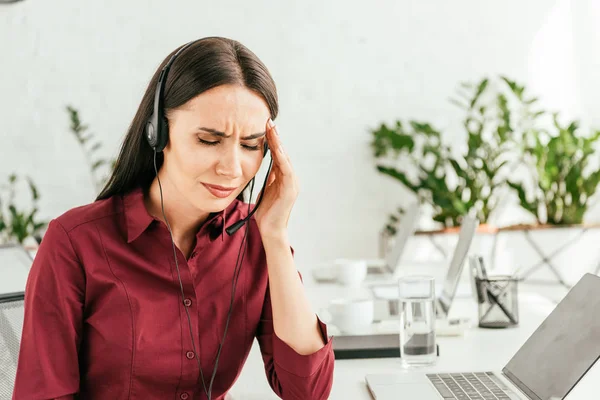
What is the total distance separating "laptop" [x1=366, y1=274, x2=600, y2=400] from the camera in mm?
950

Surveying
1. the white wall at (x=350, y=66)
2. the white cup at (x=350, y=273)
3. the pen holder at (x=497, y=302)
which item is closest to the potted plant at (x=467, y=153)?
the white wall at (x=350, y=66)

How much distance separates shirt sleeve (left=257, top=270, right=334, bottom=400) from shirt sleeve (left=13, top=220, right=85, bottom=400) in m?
0.33

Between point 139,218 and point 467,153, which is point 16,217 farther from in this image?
point 139,218

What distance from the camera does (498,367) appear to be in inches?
48.9

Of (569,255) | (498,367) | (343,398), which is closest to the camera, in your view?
(343,398)

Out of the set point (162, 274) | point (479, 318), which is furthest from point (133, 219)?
point (479, 318)

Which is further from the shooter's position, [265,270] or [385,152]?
[385,152]

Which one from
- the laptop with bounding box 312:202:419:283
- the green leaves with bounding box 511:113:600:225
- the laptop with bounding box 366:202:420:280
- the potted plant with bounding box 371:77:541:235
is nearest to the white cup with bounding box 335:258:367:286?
the laptop with bounding box 312:202:419:283

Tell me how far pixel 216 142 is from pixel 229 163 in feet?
0.13

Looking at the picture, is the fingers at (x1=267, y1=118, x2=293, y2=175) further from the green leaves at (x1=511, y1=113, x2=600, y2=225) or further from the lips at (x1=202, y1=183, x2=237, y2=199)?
the green leaves at (x1=511, y1=113, x2=600, y2=225)

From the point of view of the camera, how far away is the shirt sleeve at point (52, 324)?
3.39 feet

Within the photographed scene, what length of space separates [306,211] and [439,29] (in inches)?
54.8

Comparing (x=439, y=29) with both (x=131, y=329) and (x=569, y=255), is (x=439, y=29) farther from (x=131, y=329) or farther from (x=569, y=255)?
(x=131, y=329)

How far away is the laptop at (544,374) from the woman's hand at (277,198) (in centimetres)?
30
